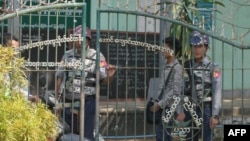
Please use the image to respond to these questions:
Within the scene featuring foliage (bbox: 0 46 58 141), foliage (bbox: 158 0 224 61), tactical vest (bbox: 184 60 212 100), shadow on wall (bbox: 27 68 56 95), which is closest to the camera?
foliage (bbox: 0 46 58 141)

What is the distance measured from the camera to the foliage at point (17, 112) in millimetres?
5199

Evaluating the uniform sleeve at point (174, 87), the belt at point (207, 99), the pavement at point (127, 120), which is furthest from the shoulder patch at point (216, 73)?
the pavement at point (127, 120)

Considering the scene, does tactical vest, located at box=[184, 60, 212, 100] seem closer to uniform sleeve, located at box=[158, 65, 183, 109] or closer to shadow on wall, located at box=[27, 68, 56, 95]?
uniform sleeve, located at box=[158, 65, 183, 109]

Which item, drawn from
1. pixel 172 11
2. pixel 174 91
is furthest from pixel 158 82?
pixel 172 11

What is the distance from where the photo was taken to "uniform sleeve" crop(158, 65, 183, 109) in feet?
24.6

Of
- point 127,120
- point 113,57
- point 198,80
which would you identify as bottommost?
point 127,120

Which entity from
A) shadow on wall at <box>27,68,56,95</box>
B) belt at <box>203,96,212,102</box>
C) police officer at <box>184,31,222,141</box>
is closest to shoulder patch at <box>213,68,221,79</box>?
police officer at <box>184,31,222,141</box>

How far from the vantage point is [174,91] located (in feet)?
24.7

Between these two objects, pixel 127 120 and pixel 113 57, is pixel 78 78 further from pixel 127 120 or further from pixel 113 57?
pixel 113 57

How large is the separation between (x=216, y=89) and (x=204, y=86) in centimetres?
14

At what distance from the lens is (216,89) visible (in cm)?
761

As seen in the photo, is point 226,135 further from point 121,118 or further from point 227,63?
point 227,63

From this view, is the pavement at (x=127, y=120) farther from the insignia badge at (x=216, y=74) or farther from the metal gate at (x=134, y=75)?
the insignia badge at (x=216, y=74)

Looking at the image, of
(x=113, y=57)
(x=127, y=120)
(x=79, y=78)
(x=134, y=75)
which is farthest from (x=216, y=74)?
(x=113, y=57)
